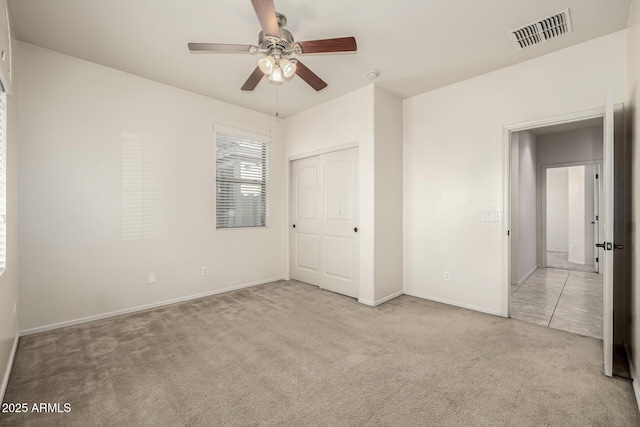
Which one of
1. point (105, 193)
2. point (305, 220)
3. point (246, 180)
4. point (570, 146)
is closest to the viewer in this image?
point (105, 193)

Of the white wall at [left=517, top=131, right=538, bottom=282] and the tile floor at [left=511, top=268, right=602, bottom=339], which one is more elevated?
the white wall at [left=517, top=131, right=538, bottom=282]

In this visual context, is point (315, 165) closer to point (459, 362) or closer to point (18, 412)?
point (459, 362)

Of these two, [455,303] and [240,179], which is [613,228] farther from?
[240,179]

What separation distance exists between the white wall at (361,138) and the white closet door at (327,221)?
191 mm

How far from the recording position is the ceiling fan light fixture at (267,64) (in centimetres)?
223

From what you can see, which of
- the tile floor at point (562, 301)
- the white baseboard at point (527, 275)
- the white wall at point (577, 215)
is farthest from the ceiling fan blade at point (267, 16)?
the white wall at point (577, 215)

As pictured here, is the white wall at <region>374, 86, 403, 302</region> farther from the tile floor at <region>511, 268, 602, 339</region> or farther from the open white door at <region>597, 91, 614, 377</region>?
the open white door at <region>597, 91, 614, 377</region>

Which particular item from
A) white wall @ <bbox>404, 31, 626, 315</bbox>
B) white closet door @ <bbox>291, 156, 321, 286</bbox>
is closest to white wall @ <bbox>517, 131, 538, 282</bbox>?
white wall @ <bbox>404, 31, 626, 315</bbox>

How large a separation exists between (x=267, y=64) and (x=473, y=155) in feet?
8.59

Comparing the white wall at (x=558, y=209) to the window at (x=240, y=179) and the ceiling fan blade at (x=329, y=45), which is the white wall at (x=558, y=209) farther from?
the ceiling fan blade at (x=329, y=45)

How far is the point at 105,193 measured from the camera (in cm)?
323

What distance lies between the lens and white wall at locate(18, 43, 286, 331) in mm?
2855

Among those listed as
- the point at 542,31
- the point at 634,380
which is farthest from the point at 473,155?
the point at 634,380

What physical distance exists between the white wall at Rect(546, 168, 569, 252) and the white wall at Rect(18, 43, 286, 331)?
8.33m
